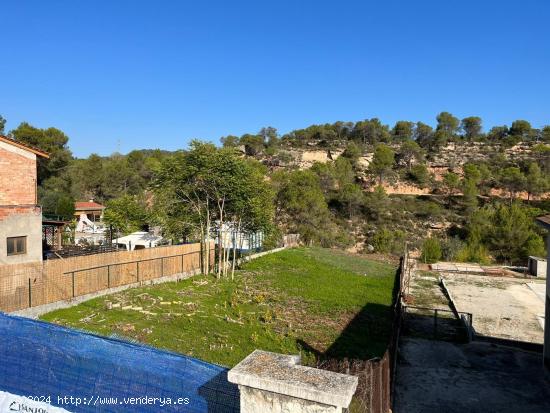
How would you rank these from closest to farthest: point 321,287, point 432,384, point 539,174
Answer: point 432,384 < point 321,287 < point 539,174

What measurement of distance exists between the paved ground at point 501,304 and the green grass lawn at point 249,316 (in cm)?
332

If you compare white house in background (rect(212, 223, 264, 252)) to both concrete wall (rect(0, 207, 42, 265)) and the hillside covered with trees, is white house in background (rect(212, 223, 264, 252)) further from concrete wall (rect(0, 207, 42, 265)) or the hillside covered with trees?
concrete wall (rect(0, 207, 42, 265))

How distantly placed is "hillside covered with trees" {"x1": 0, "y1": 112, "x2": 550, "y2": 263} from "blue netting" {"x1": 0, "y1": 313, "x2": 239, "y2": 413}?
1496 cm

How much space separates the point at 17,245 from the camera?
625 inches

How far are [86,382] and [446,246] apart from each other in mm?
36538

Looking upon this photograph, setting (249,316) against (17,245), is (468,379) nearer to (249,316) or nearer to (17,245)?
(249,316)

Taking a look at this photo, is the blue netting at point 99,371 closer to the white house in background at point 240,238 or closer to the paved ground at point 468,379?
the paved ground at point 468,379

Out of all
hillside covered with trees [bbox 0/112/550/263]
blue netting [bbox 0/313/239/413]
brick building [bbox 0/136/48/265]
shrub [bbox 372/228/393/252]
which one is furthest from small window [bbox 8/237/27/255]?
shrub [bbox 372/228/393/252]

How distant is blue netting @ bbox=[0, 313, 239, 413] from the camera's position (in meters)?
3.65

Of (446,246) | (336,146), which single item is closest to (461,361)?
(446,246)

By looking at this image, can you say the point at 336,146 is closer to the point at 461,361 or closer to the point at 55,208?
the point at 55,208

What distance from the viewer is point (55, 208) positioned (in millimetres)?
39344

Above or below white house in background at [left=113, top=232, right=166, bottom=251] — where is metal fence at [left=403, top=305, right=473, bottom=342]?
below

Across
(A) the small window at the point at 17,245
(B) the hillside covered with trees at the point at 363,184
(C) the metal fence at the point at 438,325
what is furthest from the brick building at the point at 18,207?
(C) the metal fence at the point at 438,325
